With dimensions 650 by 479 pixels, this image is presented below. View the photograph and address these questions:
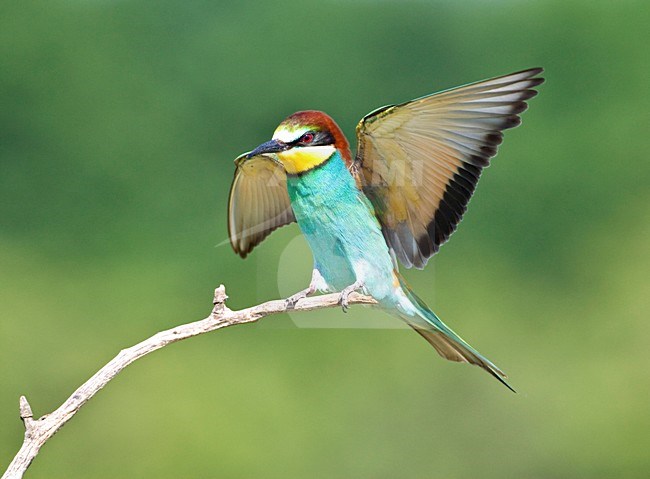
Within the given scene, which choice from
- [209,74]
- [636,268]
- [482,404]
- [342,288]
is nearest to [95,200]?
[209,74]

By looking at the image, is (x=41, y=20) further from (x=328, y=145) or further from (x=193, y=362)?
(x=328, y=145)

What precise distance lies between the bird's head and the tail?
0.27 m

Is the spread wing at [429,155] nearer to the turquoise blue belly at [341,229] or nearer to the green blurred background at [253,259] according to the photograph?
the turquoise blue belly at [341,229]

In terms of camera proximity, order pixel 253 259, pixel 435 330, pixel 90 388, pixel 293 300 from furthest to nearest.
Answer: pixel 253 259, pixel 435 330, pixel 293 300, pixel 90 388

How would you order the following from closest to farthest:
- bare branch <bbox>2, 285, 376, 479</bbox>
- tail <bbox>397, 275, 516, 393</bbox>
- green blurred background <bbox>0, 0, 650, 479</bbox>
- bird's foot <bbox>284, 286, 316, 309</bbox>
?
bare branch <bbox>2, 285, 376, 479</bbox> → bird's foot <bbox>284, 286, 316, 309</bbox> → tail <bbox>397, 275, 516, 393</bbox> → green blurred background <bbox>0, 0, 650, 479</bbox>

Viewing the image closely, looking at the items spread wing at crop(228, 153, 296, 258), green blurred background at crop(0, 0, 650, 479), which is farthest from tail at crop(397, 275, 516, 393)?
green blurred background at crop(0, 0, 650, 479)

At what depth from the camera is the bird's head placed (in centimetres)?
126

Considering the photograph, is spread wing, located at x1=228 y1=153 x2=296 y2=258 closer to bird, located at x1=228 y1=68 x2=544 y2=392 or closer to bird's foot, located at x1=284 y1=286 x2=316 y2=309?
bird, located at x1=228 y1=68 x2=544 y2=392

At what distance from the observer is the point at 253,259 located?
3.39m

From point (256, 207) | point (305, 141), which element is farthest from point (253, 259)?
point (305, 141)

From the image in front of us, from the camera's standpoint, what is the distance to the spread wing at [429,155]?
1287mm

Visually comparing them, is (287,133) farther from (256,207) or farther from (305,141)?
(256,207)

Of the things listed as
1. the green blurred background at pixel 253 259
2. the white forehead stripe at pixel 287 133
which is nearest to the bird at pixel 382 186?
the white forehead stripe at pixel 287 133

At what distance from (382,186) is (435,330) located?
Answer: 26cm
